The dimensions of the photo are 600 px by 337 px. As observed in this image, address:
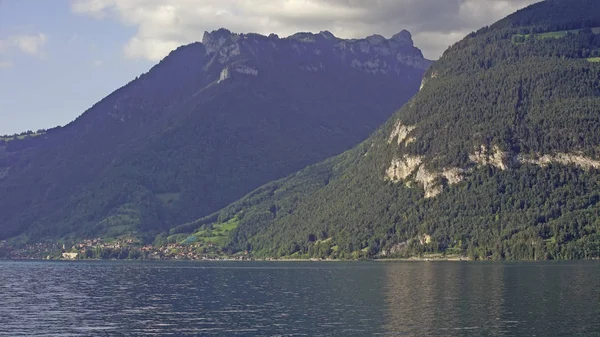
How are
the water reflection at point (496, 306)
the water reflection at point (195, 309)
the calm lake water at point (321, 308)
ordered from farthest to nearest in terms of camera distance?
1. the water reflection at point (195, 309)
2. the calm lake water at point (321, 308)
3. the water reflection at point (496, 306)

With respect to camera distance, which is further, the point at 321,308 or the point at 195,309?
the point at 195,309

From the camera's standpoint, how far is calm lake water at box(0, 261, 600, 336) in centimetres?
11338

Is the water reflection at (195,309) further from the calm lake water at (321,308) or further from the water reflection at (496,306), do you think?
the water reflection at (496,306)

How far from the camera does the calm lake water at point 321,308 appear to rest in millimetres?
113375

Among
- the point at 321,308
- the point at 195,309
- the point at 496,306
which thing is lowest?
the point at 195,309

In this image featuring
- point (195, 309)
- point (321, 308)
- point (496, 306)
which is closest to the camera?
point (496, 306)

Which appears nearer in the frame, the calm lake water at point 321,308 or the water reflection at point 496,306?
the water reflection at point 496,306

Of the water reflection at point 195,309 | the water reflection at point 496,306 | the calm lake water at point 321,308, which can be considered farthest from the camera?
the water reflection at point 195,309

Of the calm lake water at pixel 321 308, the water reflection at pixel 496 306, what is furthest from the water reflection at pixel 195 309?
the water reflection at pixel 496 306

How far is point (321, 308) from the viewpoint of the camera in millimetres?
138125

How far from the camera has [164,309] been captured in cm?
14088

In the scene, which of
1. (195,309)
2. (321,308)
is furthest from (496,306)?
(195,309)

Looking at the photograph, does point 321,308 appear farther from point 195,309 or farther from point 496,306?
point 496,306

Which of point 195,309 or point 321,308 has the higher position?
point 321,308
